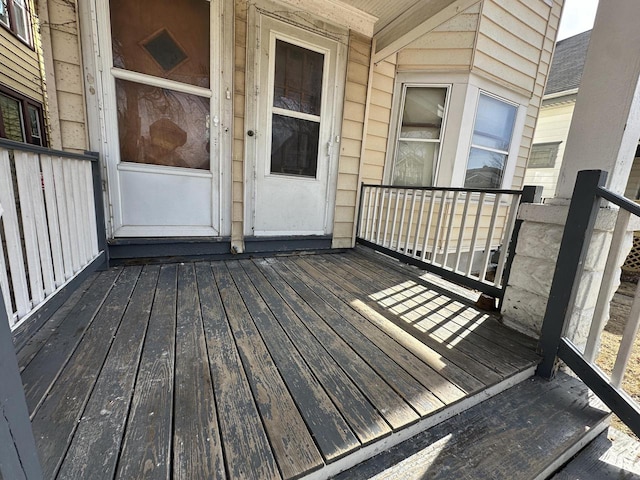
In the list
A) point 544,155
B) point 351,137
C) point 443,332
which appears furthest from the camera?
point 544,155

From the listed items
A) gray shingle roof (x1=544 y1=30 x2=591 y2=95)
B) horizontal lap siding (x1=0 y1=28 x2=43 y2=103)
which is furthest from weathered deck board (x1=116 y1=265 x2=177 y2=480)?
gray shingle roof (x1=544 y1=30 x2=591 y2=95)

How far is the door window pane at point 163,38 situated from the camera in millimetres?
2008

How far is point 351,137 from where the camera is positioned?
9.89 ft

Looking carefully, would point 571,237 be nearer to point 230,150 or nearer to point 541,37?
point 230,150

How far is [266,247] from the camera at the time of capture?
2783 mm

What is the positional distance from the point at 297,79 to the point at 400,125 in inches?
60.1

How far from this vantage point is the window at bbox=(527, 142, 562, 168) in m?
7.61

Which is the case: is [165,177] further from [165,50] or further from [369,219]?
[369,219]

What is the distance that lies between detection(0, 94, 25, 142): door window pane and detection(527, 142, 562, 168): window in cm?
1162

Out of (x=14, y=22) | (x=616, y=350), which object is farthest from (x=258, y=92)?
(x=14, y=22)

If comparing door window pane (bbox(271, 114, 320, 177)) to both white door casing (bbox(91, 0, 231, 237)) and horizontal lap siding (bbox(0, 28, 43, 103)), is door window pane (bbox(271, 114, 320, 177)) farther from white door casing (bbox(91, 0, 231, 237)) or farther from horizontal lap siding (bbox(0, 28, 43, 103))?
horizontal lap siding (bbox(0, 28, 43, 103))

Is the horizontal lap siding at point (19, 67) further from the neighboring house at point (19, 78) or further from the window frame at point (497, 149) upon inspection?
the window frame at point (497, 149)

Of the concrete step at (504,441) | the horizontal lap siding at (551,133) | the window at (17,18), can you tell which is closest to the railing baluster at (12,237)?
the concrete step at (504,441)

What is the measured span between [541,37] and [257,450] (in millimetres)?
5724
